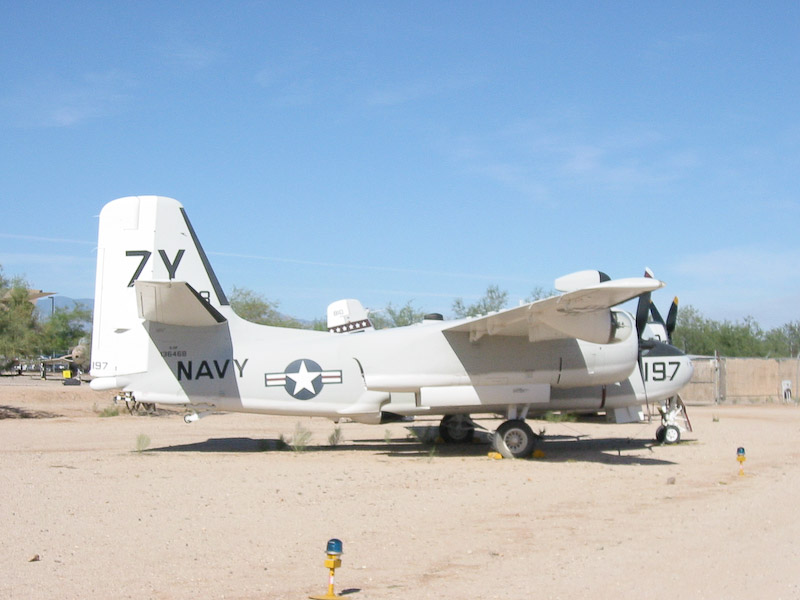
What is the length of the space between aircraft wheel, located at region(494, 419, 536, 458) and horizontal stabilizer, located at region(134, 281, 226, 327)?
248 inches

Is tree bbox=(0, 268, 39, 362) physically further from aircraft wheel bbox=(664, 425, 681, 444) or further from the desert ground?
aircraft wheel bbox=(664, 425, 681, 444)

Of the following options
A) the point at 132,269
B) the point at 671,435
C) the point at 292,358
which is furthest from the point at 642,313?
the point at 132,269

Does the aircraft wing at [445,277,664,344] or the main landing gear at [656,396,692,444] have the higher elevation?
the aircraft wing at [445,277,664,344]

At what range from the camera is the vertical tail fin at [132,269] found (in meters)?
15.2

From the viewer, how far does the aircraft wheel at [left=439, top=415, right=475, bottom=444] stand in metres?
18.7

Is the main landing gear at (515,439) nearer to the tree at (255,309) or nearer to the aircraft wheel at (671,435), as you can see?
the aircraft wheel at (671,435)

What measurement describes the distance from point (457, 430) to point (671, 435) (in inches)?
203

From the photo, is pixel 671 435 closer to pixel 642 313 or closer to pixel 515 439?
pixel 642 313

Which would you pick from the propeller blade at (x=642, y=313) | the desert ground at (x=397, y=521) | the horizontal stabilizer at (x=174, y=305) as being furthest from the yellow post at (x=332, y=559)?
the propeller blade at (x=642, y=313)

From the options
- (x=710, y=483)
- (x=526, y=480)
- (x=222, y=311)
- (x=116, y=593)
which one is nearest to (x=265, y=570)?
(x=116, y=593)

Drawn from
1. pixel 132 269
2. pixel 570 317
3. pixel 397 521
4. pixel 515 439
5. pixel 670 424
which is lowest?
pixel 397 521

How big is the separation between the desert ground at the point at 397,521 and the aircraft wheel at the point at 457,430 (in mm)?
1152

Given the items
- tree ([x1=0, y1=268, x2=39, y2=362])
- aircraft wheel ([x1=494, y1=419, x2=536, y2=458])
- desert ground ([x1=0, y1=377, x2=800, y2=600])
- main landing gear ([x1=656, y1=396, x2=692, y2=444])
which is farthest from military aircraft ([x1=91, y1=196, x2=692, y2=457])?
tree ([x1=0, y1=268, x2=39, y2=362])

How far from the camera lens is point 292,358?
15438 millimetres
